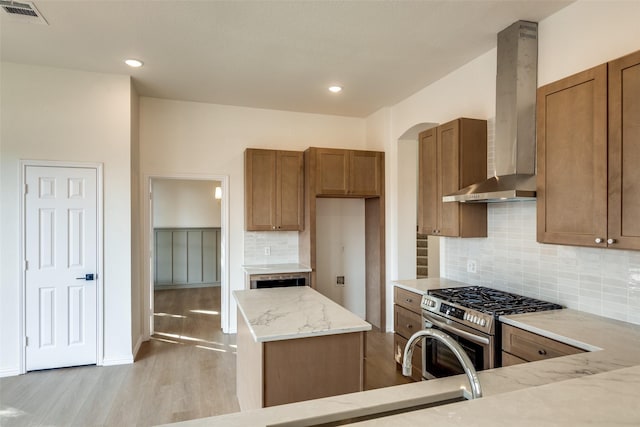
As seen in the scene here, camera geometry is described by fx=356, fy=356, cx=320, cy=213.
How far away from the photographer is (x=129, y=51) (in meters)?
3.21

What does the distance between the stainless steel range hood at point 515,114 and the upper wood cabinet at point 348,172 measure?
195 centimetres

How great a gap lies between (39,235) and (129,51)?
2.01 metres

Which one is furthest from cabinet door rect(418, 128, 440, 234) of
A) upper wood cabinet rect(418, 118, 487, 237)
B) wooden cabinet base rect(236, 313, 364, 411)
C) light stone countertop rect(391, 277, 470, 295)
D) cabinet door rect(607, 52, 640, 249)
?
wooden cabinet base rect(236, 313, 364, 411)

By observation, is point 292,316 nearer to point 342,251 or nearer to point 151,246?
point 151,246

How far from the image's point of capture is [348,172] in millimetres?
4648

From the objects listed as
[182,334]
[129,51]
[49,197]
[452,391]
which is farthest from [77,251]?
[452,391]

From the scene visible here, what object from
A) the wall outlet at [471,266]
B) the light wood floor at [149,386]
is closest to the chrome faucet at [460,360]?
the light wood floor at [149,386]

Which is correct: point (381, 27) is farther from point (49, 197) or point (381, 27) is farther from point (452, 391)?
point (49, 197)

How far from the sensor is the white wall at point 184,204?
7.75m

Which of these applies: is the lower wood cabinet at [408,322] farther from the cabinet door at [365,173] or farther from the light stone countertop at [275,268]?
the cabinet door at [365,173]

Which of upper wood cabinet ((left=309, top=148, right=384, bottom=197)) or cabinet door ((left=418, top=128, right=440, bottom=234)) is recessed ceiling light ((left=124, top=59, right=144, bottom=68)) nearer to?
upper wood cabinet ((left=309, top=148, right=384, bottom=197))

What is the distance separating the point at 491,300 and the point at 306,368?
1.51 meters

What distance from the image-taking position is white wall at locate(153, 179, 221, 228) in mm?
7750

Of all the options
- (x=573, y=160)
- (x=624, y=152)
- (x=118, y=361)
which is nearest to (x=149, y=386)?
(x=118, y=361)
